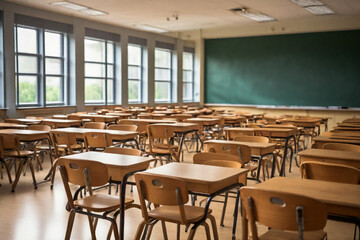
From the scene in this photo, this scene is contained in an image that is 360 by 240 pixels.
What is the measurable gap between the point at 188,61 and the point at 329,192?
51.3ft

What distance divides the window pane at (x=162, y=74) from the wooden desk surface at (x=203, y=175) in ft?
43.0

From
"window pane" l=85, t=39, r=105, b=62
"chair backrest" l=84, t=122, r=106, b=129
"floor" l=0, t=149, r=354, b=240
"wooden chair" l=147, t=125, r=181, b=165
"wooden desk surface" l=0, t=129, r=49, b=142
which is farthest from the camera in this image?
"window pane" l=85, t=39, r=105, b=62

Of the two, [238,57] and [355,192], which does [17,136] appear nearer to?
[355,192]

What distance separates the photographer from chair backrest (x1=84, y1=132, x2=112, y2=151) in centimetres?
548

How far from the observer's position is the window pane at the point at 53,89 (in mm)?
11594

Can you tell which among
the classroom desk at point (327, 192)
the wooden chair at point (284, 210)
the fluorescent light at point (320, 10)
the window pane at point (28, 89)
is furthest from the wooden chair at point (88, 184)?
the fluorescent light at point (320, 10)

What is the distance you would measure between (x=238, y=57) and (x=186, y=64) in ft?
7.54

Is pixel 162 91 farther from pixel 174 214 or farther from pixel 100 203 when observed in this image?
pixel 174 214

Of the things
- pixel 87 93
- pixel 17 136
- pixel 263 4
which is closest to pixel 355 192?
pixel 17 136

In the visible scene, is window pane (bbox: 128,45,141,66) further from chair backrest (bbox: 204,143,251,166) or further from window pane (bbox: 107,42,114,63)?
chair backrest (bbox: 204,143,251,166)

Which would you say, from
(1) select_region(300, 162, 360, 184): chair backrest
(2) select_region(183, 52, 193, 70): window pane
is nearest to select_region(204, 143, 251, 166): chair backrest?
(1) select_region(300, 162, 360, 184): chair backrest

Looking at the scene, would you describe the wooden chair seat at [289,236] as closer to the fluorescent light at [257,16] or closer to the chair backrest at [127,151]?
the chair backrest at [127,151]

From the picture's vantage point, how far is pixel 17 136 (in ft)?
17.9

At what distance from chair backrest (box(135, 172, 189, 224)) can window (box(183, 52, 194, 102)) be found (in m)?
14.9
